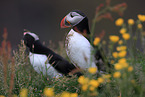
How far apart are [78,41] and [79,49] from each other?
103mm

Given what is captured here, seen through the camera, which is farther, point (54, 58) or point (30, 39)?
point (30, 39)

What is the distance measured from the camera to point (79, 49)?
8.61ft

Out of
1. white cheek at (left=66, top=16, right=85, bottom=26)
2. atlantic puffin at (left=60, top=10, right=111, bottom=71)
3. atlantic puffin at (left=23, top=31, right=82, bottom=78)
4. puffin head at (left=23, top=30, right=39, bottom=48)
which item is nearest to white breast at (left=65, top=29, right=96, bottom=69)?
atlantic puffin at (left=60, top=10, right=111, bottom=71)

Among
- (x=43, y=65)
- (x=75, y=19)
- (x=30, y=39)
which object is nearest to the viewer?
(x=75, y=19)

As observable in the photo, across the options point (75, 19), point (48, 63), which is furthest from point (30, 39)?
point (75, 19)

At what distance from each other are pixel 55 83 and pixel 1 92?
654mm

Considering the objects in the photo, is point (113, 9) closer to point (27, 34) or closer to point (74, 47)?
point (74, 47)

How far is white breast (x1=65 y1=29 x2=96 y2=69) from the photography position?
2.62m

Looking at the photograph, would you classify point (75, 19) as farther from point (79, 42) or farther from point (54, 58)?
point (54, 58)

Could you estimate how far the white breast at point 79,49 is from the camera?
2.62 meters

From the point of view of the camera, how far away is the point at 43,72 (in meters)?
3.05

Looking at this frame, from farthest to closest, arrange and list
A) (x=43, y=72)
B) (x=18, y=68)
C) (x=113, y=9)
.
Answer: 1. (x=43, y=72)
2. (x=18, y=68)
3. (x=113, y=9)

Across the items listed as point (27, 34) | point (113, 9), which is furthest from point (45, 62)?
point (113, 9)

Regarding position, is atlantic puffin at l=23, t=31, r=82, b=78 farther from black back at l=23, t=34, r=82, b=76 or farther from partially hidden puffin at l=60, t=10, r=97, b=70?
partially hidden puffin at l=60, t=10, r=97, b=70
